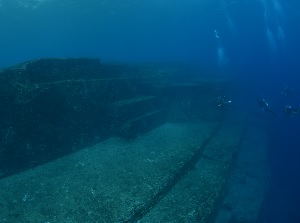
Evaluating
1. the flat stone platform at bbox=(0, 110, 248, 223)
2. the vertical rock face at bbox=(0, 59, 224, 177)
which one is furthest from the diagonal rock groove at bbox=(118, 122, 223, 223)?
the vertical rock face at bbox=(0, 59, 224, 177)

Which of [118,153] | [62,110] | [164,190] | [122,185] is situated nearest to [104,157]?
[118,153]

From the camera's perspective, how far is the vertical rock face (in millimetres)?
5852

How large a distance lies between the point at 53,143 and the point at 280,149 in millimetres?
16016

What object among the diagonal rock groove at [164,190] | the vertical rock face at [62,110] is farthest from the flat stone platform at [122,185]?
the vertical rock face at [62,110]

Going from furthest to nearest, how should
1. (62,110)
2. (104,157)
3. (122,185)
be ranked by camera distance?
(62,110) → (104,157) → (122,185)

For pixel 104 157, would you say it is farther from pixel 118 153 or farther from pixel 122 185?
pixel 122 185

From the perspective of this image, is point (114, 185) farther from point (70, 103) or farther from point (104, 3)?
point (104, 3)

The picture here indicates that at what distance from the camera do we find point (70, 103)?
7.15 m

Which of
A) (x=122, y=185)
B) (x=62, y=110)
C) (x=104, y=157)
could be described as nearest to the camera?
(x=122, y=185)

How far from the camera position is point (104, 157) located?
6609 mm

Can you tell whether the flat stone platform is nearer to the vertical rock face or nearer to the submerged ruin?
the submerged ruin

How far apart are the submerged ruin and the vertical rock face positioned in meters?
0.03

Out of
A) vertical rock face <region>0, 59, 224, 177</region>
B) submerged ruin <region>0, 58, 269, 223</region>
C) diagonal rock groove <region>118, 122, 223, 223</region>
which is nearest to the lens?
diagonal rock groove <region>118, 122, 223, 223</region>

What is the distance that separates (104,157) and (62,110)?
1820 millimetres
